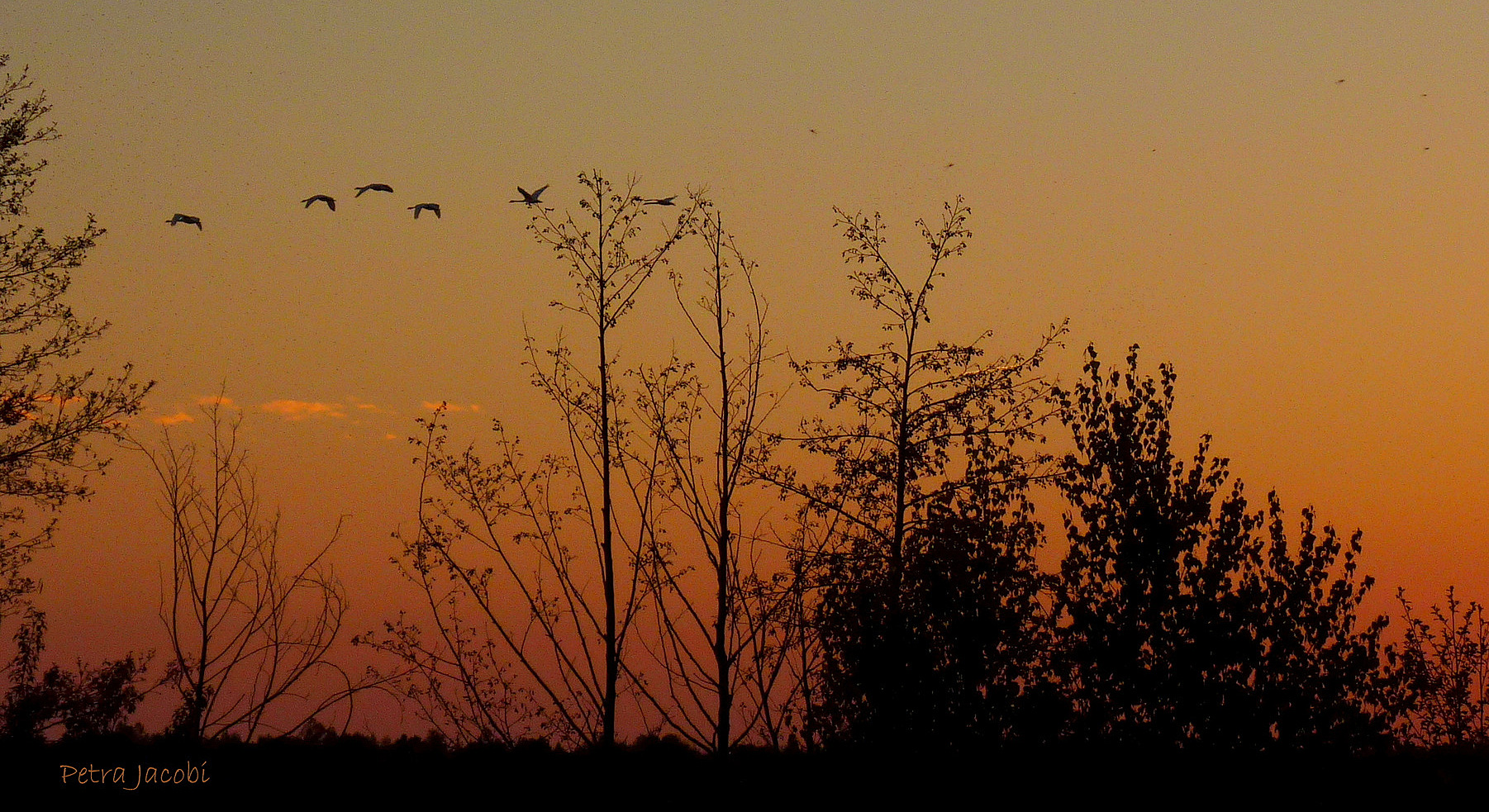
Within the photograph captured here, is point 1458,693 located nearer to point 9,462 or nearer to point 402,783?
point 402,783

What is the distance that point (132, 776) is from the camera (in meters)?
13.1

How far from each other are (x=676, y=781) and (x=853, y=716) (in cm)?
232

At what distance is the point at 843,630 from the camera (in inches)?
603

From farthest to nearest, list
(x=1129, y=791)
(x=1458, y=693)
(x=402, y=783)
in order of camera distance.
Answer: (x=1458, y=693) < (x=1129, y=791) < (x=402, y=783)

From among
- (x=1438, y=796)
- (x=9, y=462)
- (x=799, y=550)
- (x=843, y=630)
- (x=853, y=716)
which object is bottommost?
(x=1438, y=796)

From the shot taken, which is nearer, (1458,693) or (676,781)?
(676,781)

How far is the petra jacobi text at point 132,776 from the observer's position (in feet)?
42.2

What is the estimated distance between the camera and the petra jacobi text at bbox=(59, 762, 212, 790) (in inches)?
507

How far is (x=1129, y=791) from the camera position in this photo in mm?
14562

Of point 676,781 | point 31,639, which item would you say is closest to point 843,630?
point 676,781

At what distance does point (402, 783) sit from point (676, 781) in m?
2.95

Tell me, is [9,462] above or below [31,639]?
above

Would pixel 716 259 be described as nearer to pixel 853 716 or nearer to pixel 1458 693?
pixel 853 716

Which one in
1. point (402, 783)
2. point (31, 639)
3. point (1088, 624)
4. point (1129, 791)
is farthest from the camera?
point (31, 639)
